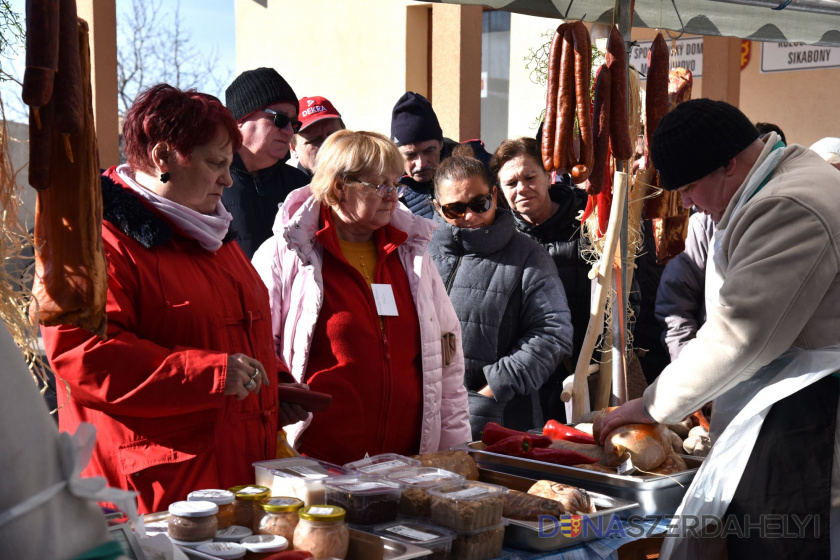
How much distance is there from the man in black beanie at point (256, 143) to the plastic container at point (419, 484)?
2.04m

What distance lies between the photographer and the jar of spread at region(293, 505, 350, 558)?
5.45 ft

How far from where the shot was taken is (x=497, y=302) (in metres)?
3.50

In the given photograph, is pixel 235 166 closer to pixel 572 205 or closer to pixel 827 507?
pixel 572 205

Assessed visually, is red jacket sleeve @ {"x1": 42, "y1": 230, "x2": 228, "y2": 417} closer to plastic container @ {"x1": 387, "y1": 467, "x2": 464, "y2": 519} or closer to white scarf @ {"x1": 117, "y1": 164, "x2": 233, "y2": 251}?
white scarf @ {"x1": 117, "y1": 164, "x2": 233, "y2": 251}

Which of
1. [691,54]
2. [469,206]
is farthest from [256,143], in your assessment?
[691,54]

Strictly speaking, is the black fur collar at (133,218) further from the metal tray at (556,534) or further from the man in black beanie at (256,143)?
the man in black beanie at (256,143)

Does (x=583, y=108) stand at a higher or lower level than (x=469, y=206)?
higher

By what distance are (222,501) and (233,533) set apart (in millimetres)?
73

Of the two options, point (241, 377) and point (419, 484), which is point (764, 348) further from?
point (241, 377)

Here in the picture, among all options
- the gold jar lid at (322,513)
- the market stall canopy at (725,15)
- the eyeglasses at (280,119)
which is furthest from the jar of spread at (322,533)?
the eyeglasses at (280,119)

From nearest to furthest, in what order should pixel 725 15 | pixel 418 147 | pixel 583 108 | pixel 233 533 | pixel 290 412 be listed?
1. pixel 233 533
2. pixel 290 412
3. pixel 583 108
4. pixel 725 15
5. pixel 418 147

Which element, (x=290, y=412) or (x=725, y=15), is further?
(x=725, y=15)

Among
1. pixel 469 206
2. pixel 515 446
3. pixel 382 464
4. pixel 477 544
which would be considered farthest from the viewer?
pixel 469 206

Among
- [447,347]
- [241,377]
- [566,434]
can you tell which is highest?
[241,377]
